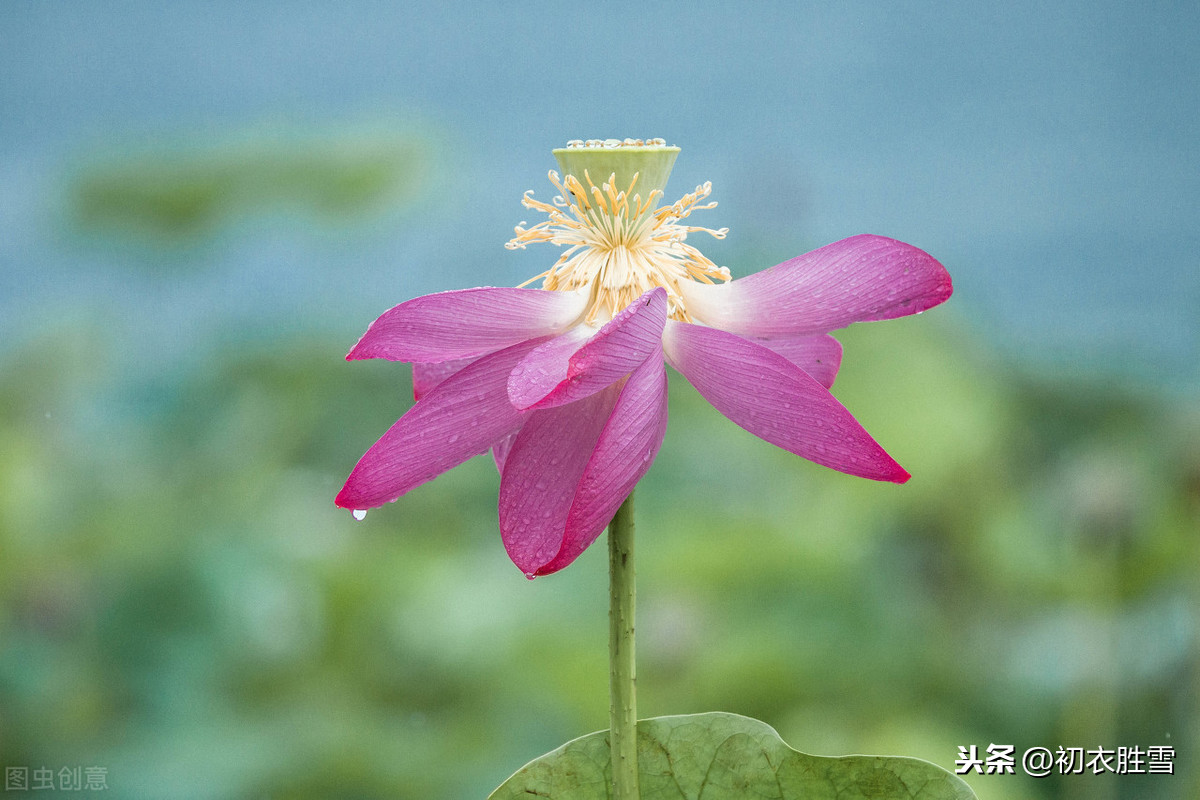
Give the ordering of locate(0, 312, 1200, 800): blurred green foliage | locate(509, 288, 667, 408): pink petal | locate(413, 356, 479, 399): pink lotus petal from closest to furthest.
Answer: locate(509, 288, 667, 408): pink petal → locate(413, 356, 479, 399): pink lotus petal → locate(0, 312, 1200, 800): blurred green foliage

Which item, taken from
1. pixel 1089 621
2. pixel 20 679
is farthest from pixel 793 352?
pixel 20 679

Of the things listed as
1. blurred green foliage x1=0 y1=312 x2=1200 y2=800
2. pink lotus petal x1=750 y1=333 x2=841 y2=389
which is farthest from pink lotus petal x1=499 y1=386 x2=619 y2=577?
blurred green foliage x1=0 y1=312 x2=1200 y2=800

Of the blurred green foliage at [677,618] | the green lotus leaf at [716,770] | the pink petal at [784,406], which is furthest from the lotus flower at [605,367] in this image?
the blurred green foliage at [677,618]

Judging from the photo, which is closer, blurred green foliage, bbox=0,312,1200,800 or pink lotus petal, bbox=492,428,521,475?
pink lotus petal, bbox=492,428,521,475

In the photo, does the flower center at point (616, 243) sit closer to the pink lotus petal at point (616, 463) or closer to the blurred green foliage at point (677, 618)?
the pink lotus petal at point (616, 463)

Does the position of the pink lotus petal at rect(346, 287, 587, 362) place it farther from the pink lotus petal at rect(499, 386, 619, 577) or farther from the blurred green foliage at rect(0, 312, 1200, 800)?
the blurred green foliage at rect(0, 312, 1200, 800)

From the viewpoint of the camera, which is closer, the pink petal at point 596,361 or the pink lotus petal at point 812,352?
the pink petal at point 596,361

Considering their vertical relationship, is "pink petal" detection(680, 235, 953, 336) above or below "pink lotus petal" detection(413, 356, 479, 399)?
above

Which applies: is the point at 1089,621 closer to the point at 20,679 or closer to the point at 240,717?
the point at 240,717
